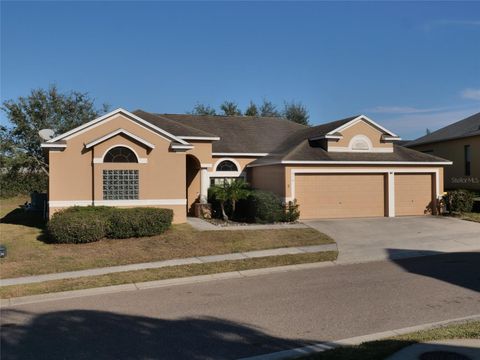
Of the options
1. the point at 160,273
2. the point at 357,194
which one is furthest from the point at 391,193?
the point at 160,273

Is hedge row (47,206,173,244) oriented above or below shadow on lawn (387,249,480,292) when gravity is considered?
above

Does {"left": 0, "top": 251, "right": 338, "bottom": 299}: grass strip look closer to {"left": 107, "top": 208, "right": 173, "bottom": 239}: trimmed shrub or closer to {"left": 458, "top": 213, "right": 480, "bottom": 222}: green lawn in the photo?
{"left": 107, "top": 208, "right": 173, "bottom": 239}: trimmed shrub

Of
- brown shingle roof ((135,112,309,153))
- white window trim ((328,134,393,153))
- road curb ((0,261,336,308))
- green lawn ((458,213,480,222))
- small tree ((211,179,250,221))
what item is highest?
brown shingle roof ((135,112,309,153))

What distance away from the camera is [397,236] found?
17.9 metres

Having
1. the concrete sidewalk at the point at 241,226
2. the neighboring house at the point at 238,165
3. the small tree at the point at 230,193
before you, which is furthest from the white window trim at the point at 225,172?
the concrete sidewalk at the point at 241,226

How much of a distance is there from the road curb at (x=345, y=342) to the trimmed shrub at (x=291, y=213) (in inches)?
529

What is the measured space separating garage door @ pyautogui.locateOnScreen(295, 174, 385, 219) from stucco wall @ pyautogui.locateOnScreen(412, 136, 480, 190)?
747 centimetres

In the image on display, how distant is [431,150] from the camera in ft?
105

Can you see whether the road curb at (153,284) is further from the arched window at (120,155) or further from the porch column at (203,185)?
the porch column at (203,185)

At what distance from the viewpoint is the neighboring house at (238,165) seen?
19.1 metres

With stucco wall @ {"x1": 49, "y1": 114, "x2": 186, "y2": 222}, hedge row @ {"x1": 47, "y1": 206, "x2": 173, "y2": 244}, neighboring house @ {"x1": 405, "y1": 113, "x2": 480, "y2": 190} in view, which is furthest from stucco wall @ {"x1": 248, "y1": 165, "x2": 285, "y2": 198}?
neighboring house @ {"x1": 405, "y1": 113, "x2": 480, "y2": 190}

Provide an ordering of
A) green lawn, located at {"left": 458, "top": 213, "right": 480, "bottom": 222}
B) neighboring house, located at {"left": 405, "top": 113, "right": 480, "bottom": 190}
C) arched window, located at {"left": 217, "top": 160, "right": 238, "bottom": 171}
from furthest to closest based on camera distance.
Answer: neighboring house, located at {"left": 405, "top": 113, "right": 480, "bottom": 190} → arched window, located at {"left": 217, "top": 160, "right": 238, "bottom": 171} → green lawn, located at {"left": 458, "top": 213, "right": 480, "bottom": 222}

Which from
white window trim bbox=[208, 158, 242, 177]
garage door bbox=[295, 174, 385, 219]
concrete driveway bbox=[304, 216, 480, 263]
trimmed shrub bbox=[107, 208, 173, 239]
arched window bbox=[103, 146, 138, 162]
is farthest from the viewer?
white window trim bbox=[208, 158, 242, 177]

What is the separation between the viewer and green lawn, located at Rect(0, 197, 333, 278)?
13.5 m
